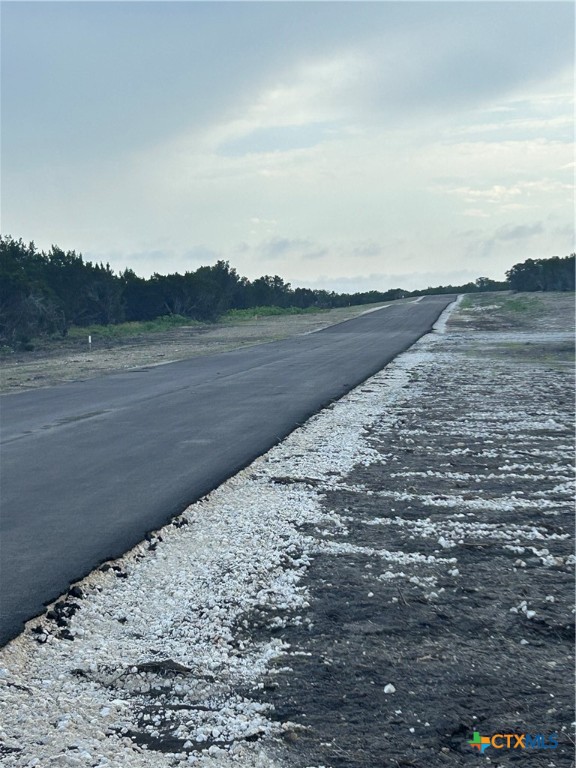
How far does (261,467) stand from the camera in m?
10.0

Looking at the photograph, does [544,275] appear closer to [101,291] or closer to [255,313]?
[255,313]

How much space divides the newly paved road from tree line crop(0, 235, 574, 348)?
58.8ft

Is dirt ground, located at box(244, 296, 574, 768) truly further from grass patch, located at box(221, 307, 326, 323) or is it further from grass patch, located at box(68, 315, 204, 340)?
grass patch, located at box(221, 307, 326, 323)

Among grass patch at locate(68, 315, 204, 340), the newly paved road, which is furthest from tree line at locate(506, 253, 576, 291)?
the newly paved road

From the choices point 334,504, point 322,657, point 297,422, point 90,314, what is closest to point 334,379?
point 297,422

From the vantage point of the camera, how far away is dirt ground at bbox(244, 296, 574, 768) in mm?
3855

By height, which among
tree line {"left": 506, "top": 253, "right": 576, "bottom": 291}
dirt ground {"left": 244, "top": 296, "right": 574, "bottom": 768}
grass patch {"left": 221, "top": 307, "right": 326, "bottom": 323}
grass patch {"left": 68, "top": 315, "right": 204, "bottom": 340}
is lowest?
dirt ground {"left": 244, "top": 296, "right": 574, "bottom": 768}

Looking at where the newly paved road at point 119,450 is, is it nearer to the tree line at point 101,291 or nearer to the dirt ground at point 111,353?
the dirt ground at point 111,353

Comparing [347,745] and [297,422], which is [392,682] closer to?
[347,745]

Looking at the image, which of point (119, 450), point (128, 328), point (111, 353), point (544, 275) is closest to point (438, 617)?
point (119, 450)

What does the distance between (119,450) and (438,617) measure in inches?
281

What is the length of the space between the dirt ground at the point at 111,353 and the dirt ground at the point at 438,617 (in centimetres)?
1466

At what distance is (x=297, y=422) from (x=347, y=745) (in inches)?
383

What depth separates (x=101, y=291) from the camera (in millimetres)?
52469
